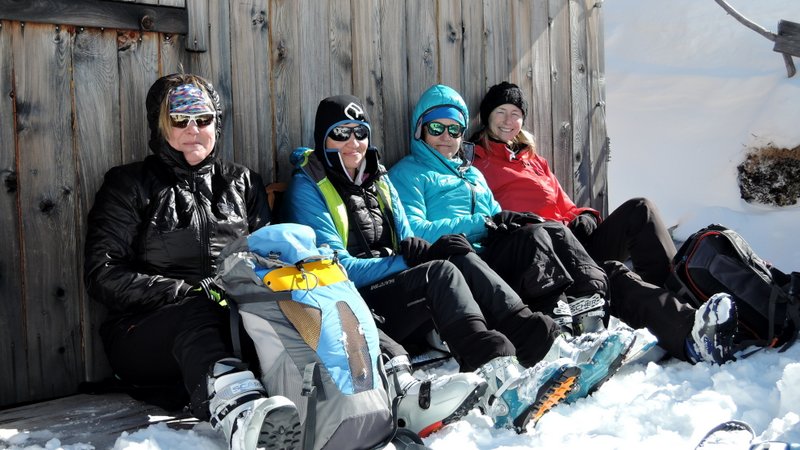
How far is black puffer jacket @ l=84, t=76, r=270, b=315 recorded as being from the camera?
328 cm

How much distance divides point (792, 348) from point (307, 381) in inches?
98.4

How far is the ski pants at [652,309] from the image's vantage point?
394 cm

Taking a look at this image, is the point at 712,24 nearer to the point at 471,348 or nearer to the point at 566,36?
the point at 566,36

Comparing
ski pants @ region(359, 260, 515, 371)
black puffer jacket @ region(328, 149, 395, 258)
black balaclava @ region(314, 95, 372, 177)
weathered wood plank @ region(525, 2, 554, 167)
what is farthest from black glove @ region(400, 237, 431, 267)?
weathered wood plank @ region(525, 2, 554, 167)

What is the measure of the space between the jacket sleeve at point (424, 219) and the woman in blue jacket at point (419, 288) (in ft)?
0.60

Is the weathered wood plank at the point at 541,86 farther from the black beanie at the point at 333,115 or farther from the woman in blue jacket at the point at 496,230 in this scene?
the black beanie at the point at 333,115

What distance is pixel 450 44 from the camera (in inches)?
206

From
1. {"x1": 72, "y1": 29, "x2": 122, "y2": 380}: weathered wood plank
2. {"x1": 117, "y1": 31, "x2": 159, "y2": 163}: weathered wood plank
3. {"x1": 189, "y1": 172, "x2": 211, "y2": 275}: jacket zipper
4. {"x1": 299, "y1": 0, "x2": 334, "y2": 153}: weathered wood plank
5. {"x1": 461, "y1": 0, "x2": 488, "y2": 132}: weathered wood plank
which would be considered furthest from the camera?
{"x1": 461, "y1": 0, "x2": 488, "y2": 132}: weathered wood plank

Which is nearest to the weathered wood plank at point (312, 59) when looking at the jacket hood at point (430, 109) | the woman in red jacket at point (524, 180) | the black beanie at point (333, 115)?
the black beanie at point (333, 115)

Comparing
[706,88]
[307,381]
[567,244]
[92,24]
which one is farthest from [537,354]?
[706,88]

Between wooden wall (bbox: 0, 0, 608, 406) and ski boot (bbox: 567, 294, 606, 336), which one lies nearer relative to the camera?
wooden wall (bbox: 0, 0, 608, 406)

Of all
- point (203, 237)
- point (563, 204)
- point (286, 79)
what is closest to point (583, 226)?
point (563, 204)

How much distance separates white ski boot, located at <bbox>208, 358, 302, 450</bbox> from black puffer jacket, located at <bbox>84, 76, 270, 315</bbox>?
0.61 m

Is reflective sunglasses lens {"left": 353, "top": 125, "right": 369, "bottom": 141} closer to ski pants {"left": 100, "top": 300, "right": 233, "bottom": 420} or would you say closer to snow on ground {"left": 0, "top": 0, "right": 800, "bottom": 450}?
ski pants {"left": 100, "top": 300, "right": 233, "bottom": 420}
